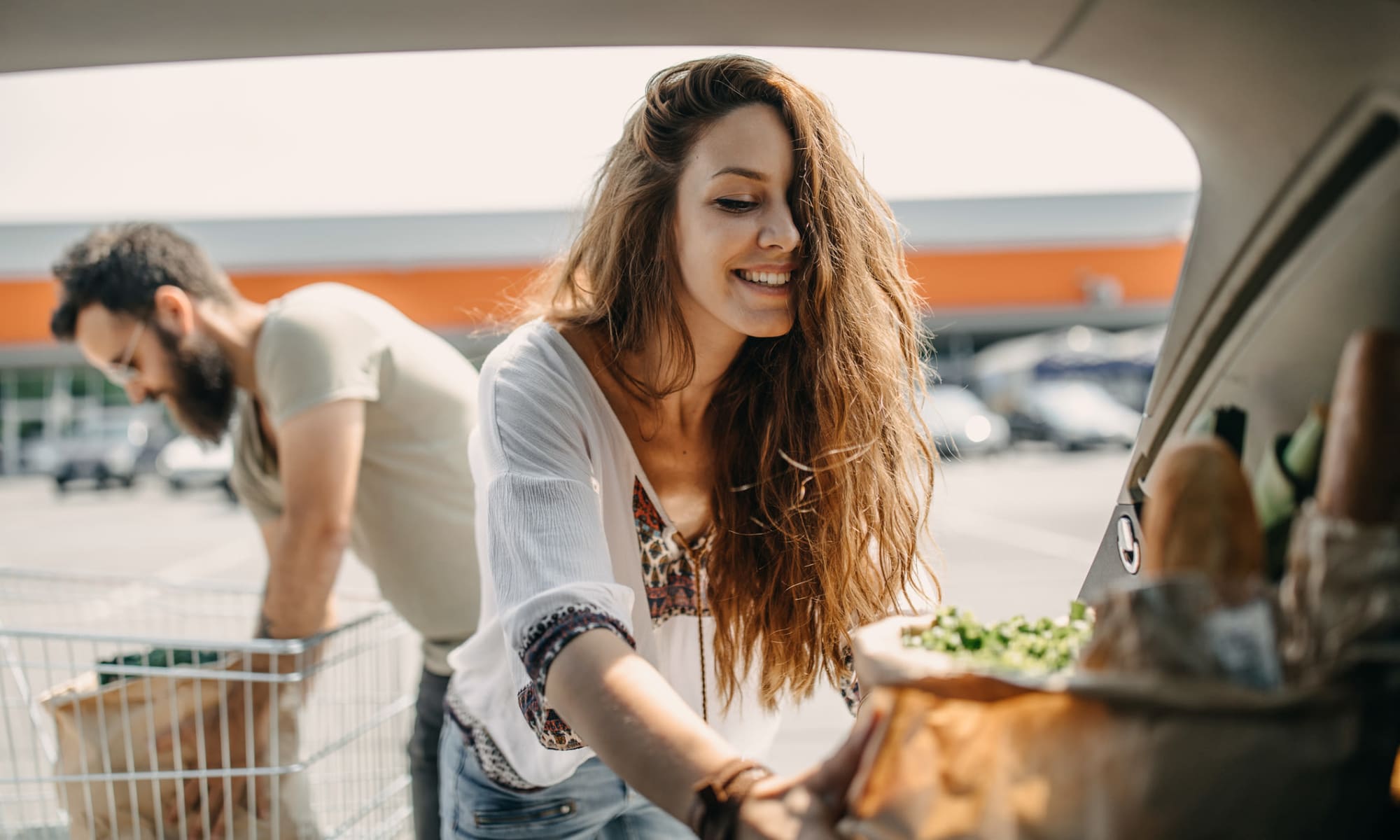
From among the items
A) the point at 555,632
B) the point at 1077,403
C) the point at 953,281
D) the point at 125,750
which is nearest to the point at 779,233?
the point at 555,632

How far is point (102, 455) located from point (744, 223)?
23.4 metres

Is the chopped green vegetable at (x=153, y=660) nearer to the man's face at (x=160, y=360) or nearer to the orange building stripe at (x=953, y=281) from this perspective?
the man's face at (x=160, y=360)

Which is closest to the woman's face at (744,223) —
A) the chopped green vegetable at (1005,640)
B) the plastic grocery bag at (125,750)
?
the chopped green vegetable at (1005,640)

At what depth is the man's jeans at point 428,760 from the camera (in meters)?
2.24

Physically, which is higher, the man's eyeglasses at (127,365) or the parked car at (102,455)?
the man's eyeglasses at (127,365)

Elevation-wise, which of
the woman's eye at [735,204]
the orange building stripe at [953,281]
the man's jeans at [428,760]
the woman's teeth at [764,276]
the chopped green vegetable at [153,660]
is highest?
the woman's eye at [735,204]

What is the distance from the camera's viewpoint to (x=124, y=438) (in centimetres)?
2219

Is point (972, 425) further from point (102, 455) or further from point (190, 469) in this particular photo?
point (102, 455)

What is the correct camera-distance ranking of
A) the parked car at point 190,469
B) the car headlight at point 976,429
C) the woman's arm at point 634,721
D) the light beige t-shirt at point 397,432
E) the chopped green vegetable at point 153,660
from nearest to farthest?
the woman's arm at point 634,721
the chopped green vegetable at point 153,660
the light beige t-shirt at point 397,432
the parked car at point 190,469
the car headlight at point 976,429

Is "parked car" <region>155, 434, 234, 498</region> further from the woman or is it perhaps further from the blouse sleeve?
the blouse sleeve

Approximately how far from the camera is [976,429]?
20.5m

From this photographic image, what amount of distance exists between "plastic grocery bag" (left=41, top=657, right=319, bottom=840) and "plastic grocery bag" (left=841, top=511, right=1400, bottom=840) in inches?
67.6

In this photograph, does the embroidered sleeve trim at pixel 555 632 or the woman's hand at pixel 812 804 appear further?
Answer: the embroidered sleeve trim at pixel 555 632

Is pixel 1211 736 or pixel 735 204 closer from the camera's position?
pixel 1211 736
